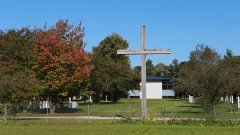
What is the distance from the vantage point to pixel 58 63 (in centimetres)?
4328

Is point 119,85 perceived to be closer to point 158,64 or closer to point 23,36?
point 23,36

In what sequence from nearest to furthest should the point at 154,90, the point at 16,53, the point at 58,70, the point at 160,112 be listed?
1. the point at 160,112
2. the point at 58,70
3. the point at 16,53
4. the point at 154,90

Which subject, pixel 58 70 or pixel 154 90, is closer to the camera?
pixel 58 70

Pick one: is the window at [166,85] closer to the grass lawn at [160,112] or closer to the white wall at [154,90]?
the white wall at [154,90]

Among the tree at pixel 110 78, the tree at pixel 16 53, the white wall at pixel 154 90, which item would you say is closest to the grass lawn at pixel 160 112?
the tree at pixel 16 53

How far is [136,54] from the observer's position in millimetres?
29984

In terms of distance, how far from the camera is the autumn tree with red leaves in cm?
4328

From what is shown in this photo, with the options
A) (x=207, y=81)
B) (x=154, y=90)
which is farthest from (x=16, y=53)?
(x=154, y=90)

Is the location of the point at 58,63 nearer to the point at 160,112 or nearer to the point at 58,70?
the point at 58,70

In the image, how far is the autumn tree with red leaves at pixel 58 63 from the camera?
4328 centimetres

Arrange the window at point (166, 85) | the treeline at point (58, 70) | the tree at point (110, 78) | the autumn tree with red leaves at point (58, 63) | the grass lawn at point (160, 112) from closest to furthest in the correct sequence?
the grass lawn at point (160, 112), the treeline at point (58, 70), the autumn tree with red leaves at point (58, 63), the tree at point (110, 78), the window at point (166, 85)

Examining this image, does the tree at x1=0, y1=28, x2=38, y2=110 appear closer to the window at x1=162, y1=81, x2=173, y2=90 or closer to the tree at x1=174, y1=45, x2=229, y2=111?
the tree at x1=174, y1=45, x2=229, y2=111

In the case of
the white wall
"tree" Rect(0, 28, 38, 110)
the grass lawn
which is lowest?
the grass lawn

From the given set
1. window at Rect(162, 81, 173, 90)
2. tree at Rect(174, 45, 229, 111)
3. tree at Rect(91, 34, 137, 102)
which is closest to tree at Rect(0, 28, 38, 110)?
tree at Rect(174, 45, 229, 111)
